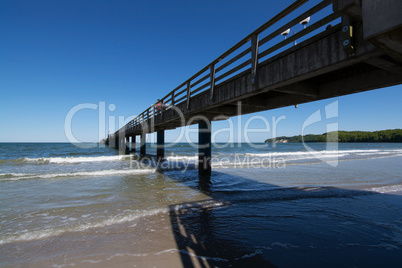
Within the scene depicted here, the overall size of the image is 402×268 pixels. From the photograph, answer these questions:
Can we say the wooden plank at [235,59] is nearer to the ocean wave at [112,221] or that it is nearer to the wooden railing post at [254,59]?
the wooden railing post at [254,59]

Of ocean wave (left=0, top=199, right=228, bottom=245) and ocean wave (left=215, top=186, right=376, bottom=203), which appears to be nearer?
ocean wave (left=0, top=199, right=228, bottom=245)

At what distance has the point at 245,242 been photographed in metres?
4.64

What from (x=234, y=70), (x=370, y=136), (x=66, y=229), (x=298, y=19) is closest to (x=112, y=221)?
(x=66, y=229)

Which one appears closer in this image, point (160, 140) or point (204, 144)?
point (204, 144)

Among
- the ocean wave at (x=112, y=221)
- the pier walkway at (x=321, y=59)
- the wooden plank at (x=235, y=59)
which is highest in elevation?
the wooden plank at (x=235, y=59)

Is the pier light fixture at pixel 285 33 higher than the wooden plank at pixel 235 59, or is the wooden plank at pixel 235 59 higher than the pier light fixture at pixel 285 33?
the wooden plank at pixel 235 59

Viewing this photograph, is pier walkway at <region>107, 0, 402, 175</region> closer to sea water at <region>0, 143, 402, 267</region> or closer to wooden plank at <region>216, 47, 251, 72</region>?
wooden plank at <region>216, 47, 251, 72</region>

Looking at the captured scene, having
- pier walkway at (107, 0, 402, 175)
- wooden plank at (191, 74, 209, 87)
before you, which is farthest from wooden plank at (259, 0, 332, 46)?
wooden plank at (191, 74, 209, 87)

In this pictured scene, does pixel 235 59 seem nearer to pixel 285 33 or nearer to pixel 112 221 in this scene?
pixel 285 33

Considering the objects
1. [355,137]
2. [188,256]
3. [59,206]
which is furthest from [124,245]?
[355,137]

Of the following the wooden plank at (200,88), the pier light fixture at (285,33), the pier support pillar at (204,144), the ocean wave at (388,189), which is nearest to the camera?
the pier light fixture at (285,33)

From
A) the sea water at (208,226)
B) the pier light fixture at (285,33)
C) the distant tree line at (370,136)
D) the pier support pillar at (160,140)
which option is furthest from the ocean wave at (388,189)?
the distant tree line at (370,136)

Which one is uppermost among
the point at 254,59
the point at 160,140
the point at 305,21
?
the point at 305,21

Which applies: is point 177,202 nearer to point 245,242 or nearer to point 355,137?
point 245,242
